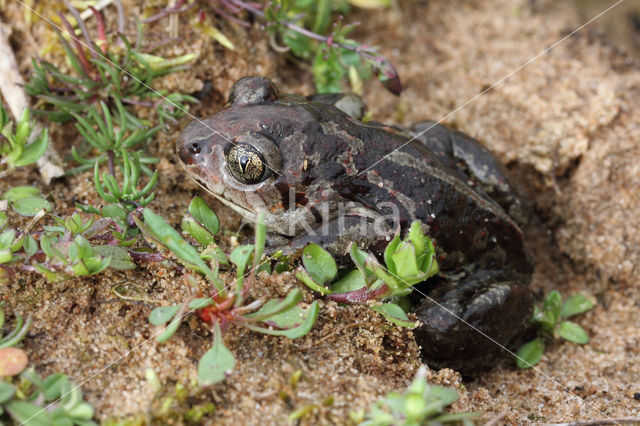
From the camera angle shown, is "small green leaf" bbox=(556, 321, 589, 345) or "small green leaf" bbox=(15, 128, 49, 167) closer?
"small green leaf" bbox=(15, 128, 49, 167)

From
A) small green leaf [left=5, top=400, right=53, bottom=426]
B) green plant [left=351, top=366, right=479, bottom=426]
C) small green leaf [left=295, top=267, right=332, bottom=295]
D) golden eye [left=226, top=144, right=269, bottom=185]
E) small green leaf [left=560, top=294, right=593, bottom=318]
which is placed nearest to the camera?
green plant [left=351, top=366, right=479, bottom=426]

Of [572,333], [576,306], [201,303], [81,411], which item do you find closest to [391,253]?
[201,303]

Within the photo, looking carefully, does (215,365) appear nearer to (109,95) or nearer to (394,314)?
(394,314)

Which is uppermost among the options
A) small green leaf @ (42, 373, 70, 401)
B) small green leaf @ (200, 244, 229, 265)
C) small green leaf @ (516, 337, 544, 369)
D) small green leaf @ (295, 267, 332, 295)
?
small green leaf @ (295, 267, 332, 295)

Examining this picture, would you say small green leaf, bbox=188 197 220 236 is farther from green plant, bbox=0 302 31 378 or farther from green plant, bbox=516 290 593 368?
green plant, bbox=516 290 593 368

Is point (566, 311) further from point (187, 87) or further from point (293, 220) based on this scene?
point (187, 87)

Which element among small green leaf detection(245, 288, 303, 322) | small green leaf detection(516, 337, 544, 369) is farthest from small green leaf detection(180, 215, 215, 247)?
small green leaf detection(516, 337, 544, 369)
